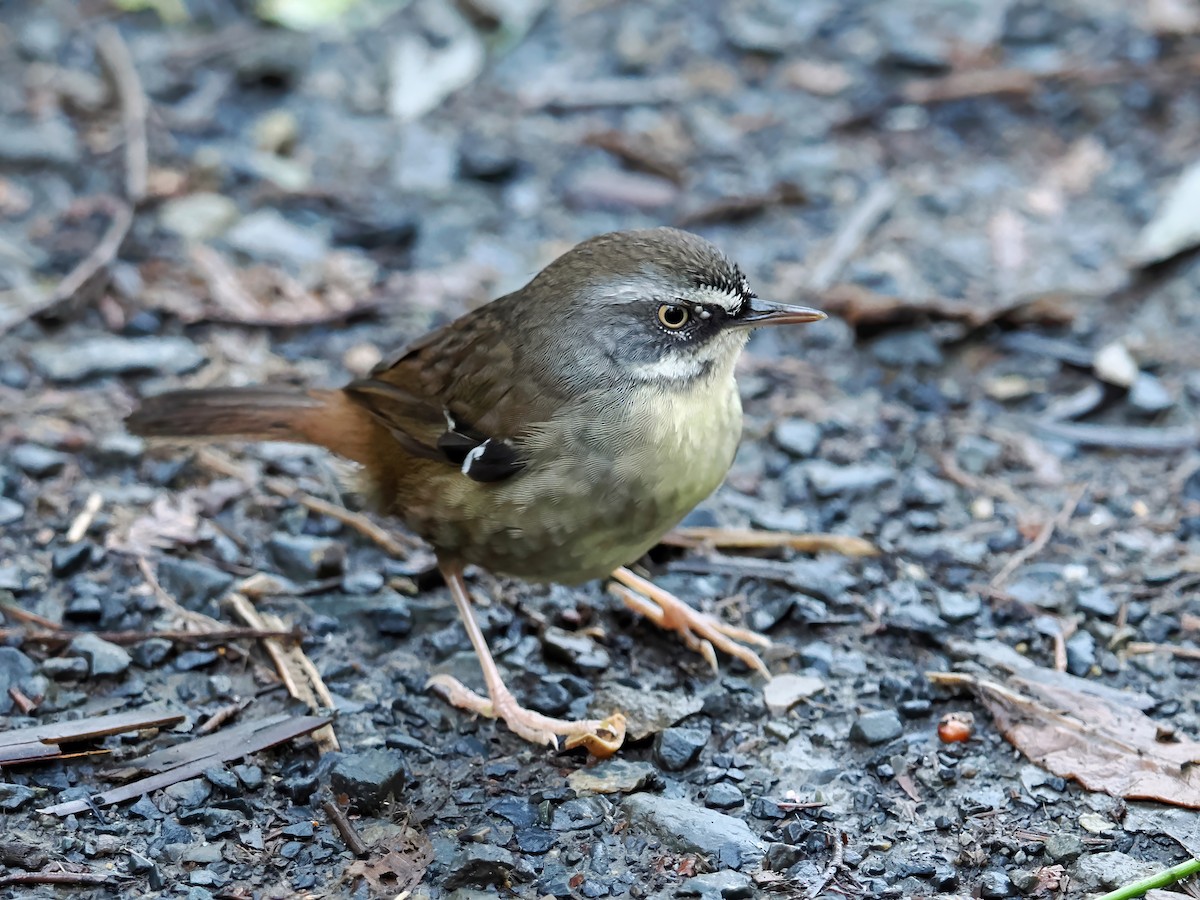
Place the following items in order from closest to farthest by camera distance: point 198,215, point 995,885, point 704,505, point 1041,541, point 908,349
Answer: point 995,885 → point 1041,541 → point 704,505 → point 908,349 → point 198,215

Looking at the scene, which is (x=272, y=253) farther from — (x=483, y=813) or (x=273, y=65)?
(x=483, y=813)

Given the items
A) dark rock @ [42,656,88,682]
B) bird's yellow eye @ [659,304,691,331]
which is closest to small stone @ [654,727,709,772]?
bird's yellow eye @ [659,304,691,331]

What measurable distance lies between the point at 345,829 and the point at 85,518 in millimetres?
1950

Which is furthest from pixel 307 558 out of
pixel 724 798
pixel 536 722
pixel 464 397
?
pixel 724 798

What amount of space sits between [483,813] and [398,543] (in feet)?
5.11

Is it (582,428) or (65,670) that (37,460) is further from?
(582,428)

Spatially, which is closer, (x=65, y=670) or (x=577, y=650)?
(x=65, y=670)

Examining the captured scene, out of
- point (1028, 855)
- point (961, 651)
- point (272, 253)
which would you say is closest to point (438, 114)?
point (272, 253)

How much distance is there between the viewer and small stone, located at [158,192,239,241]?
273 inches

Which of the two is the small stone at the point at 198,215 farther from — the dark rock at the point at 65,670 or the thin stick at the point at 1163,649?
the thin stick at the point at 1163,649

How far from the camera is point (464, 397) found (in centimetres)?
464

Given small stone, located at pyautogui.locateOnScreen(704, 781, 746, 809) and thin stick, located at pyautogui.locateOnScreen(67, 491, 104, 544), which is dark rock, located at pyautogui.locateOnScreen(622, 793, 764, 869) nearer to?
small stone, located at pyautogui.locateOnScreen(704, 781, 746, 809)

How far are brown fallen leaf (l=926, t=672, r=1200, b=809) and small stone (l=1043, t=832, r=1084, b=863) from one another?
265mm

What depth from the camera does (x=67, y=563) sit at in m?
4.82
